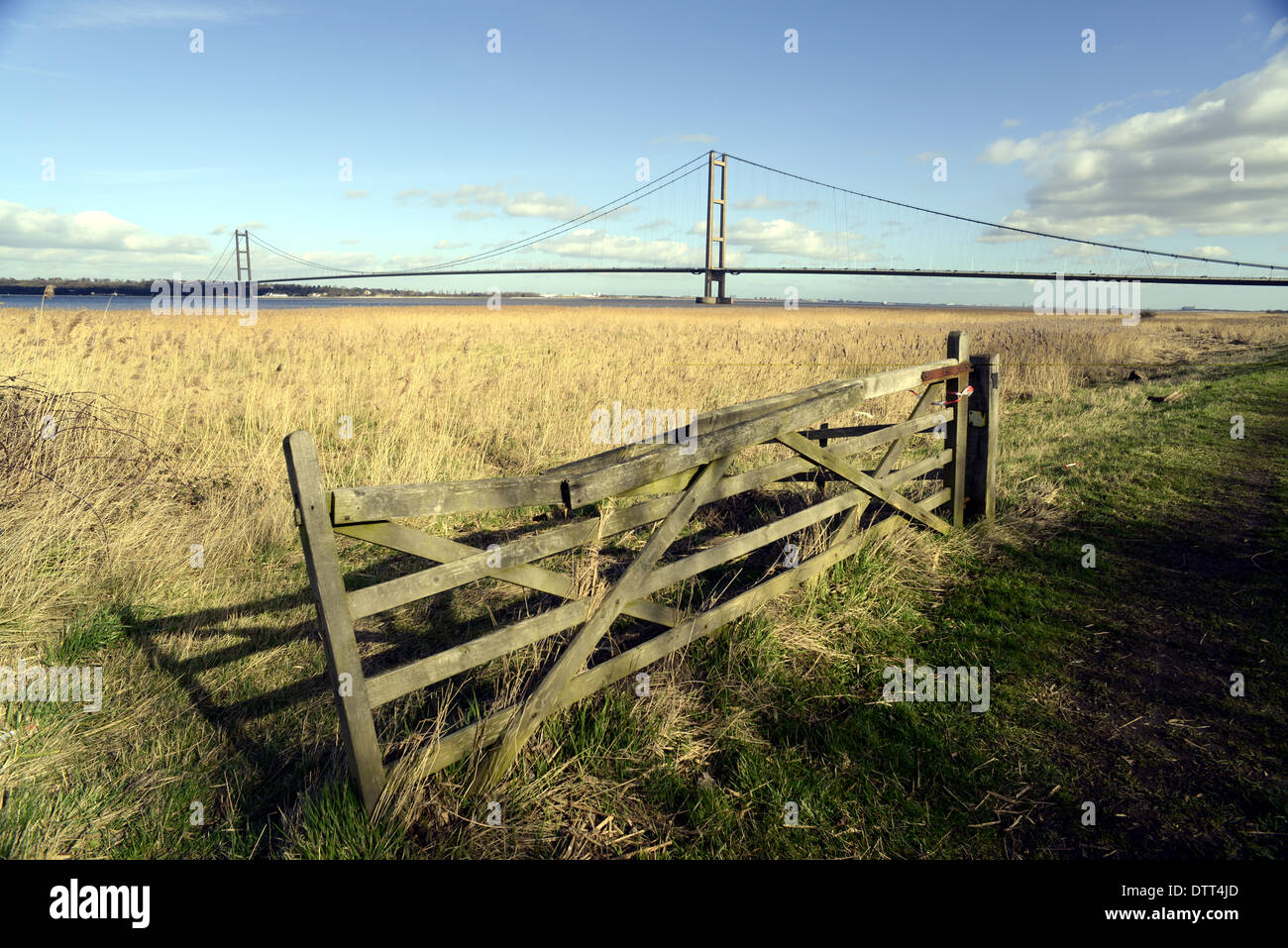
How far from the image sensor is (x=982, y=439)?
18.1 feet

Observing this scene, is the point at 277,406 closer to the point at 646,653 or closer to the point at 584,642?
the point at 646,653

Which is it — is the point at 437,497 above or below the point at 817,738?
above

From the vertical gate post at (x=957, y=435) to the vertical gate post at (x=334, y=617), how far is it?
463cm

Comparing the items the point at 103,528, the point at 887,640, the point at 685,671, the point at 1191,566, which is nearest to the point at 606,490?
the point at 685,671

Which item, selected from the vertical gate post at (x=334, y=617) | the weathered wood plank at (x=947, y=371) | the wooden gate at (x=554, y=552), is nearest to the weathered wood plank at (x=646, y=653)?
the wooden gate at (x=554, y=552)

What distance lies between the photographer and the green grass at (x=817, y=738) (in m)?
2.45

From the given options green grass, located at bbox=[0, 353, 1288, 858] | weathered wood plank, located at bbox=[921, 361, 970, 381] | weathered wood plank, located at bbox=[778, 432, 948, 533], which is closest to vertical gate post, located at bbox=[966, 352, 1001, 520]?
weathered wood plank, located at bbox=[921, 361, 970, 381]

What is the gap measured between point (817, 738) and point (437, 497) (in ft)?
6.36

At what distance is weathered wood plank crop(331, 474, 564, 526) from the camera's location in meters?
2.13

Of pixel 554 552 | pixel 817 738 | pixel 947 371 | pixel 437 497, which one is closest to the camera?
pixel 437 497

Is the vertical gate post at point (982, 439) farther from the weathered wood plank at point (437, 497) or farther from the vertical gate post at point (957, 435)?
the weathered wood plank at point (437, 497)

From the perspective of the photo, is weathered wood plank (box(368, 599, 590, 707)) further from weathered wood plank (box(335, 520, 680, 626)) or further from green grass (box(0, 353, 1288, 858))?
green grass (box(0, 353, 1288, 858))

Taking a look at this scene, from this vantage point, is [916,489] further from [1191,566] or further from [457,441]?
[457,441]

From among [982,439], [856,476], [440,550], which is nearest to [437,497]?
[440,550]
